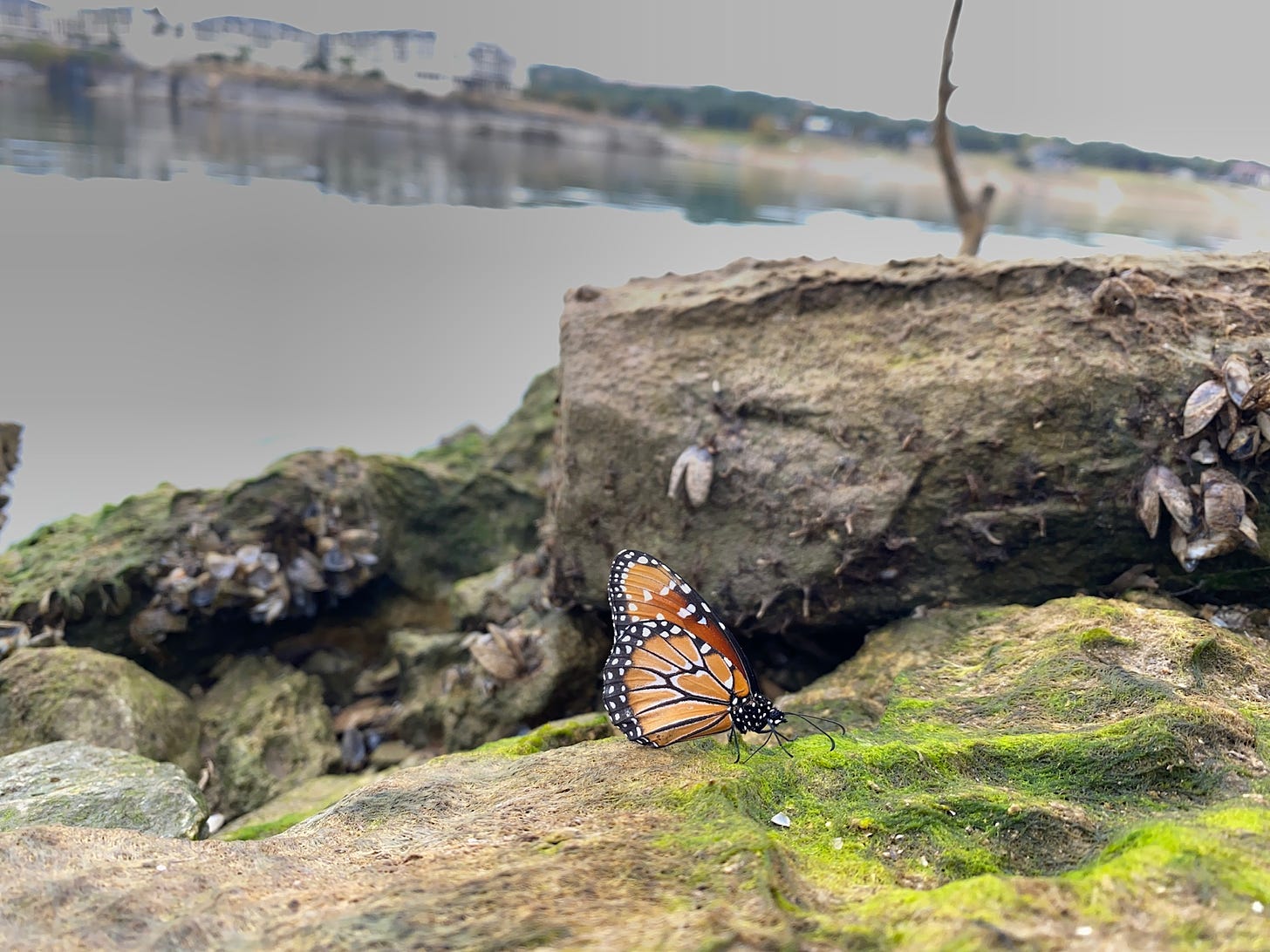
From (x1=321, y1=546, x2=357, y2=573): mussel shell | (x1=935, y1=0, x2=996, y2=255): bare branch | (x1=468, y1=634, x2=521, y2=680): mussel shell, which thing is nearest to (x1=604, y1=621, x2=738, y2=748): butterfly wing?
(x1=468, y1=634, x2=521, y2=680): mussel shell

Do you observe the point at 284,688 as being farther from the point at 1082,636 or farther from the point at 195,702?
the point at 1082,636

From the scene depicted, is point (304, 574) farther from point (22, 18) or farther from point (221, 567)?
point (22, 18)

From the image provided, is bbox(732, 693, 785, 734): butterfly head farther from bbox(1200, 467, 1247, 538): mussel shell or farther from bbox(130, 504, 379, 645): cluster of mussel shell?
bbox(130, 504, 379, 645): cluster of mussel shell

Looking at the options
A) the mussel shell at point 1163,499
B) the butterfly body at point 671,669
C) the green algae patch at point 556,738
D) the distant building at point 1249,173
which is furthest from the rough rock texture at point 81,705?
the distant building at point 1249,173

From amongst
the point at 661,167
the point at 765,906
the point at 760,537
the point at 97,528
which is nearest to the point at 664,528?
the point at 760,537

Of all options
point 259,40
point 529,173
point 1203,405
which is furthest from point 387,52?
point 1203,405

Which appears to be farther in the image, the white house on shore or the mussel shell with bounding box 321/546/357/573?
the white house on shore
